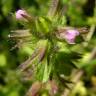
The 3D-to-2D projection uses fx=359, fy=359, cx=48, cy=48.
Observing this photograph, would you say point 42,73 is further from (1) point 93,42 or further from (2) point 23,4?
(2) point 23,4

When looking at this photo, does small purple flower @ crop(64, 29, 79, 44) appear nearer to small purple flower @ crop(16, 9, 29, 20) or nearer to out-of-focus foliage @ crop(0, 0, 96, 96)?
small purple flower @ crop(16, 9, 29, 20)

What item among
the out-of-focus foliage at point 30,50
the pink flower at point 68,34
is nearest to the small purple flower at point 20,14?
the pink flower at point 68,34

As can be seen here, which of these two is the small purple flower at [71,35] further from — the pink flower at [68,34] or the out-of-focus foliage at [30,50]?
the out-of-focus foliage at [30,50]

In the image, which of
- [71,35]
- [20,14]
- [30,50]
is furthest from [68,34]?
[30,50]

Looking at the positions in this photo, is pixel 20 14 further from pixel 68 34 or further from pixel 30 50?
pixel 30 50

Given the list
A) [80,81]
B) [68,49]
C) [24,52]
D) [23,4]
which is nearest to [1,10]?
[23,4]

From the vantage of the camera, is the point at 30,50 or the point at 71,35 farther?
the point at 30,50

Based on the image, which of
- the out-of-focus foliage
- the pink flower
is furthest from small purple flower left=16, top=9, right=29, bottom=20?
the out-of-focus foliage

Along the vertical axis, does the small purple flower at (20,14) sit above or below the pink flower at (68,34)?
above
